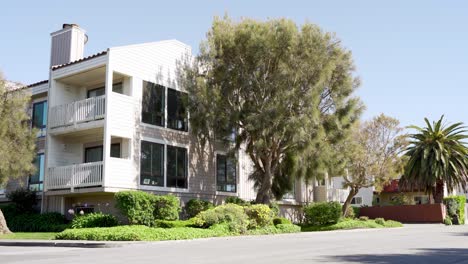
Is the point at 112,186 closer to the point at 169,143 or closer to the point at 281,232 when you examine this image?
the point at 169,143

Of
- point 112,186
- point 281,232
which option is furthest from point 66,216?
point 281,232

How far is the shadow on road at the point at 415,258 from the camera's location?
37.1 feet

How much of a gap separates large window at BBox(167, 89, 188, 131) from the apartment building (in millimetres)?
53

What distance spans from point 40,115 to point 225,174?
35.2ft

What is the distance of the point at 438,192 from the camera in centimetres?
4181

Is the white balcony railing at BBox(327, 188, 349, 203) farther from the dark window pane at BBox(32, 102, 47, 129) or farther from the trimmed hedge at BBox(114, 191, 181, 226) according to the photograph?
the dark window pane at BBox(32, 102, 47, 129)

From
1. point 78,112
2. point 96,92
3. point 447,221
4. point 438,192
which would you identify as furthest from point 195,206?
point 438,192

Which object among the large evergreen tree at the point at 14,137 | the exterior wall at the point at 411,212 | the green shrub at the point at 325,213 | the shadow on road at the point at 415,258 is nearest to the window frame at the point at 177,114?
the large evergreen tree at the point at 14,137

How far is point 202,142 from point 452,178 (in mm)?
22548

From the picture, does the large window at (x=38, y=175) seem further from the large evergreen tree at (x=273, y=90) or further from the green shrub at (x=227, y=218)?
the green shrub at (x=227, y=218)

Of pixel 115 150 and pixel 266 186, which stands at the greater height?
pixel 115 150

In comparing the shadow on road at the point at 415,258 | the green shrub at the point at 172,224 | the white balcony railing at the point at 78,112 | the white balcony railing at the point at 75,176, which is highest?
the white balcony railing at the point at 78,112

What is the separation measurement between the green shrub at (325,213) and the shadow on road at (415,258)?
15837 millimetres

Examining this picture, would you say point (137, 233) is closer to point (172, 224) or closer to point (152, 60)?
point (172, 224)
